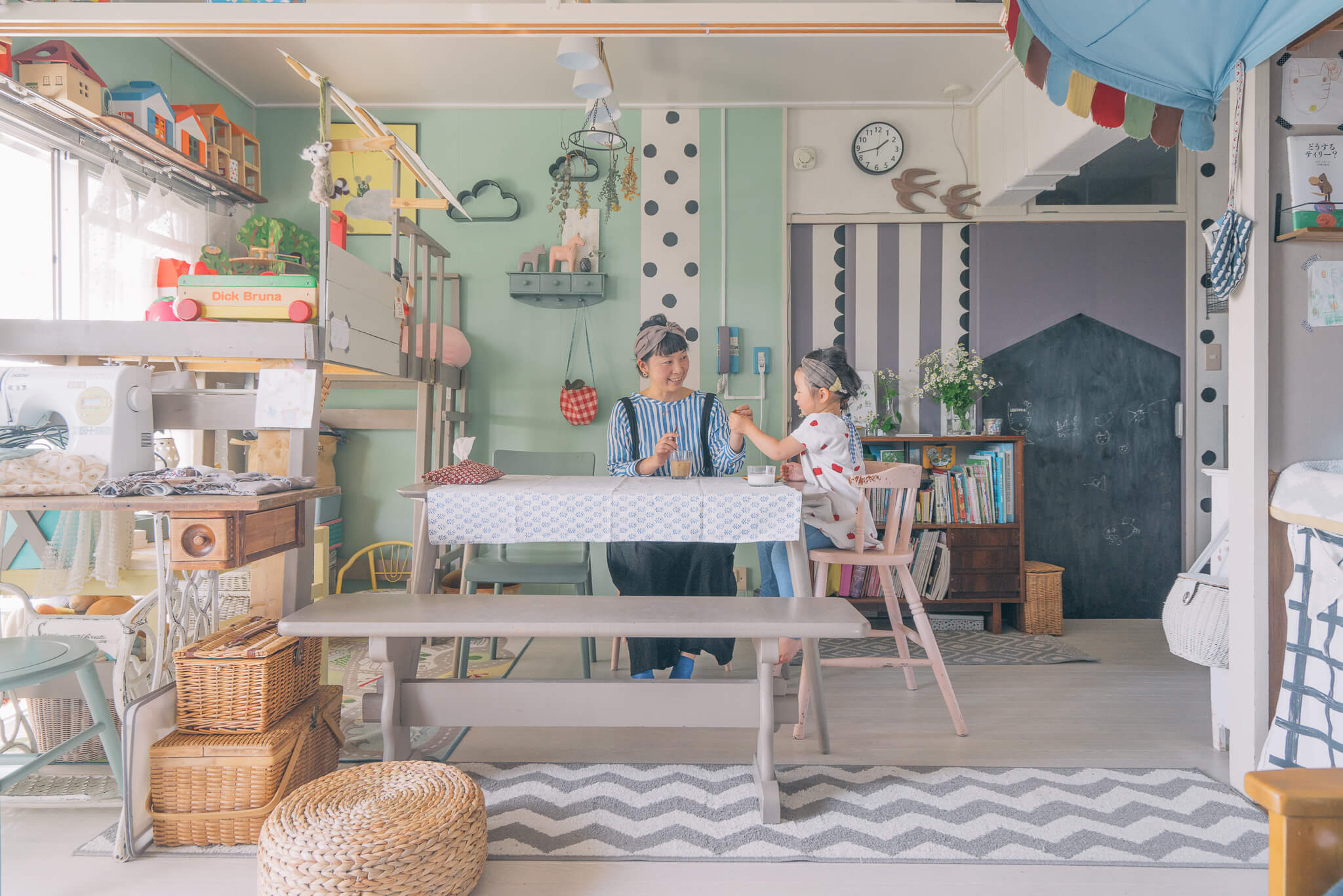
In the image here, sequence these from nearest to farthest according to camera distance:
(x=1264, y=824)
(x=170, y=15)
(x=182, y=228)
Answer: (x=1264, y=824), (x=170, y=15), (x=182, y=228)

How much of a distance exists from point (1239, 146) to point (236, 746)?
10.0ft

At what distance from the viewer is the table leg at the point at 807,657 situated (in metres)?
2.23

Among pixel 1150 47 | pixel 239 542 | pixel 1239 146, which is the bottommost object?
pixel 239 542

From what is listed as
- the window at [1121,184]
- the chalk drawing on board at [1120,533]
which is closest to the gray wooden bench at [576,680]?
the chalk drawing on board at [1120,533]

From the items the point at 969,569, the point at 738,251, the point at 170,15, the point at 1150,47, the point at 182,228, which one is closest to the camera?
the point at 1150,47

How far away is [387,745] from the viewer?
206 centimetres

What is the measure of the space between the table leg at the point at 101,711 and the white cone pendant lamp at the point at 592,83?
8.76ft

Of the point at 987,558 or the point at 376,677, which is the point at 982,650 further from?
the point at 376,677

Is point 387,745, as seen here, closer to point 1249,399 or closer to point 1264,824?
point 1264,824

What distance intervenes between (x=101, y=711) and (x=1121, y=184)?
5031 millimetres

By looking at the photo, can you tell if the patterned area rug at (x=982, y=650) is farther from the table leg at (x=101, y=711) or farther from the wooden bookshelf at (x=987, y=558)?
the table leg at (x=101, y=711)

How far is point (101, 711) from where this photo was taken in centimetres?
185

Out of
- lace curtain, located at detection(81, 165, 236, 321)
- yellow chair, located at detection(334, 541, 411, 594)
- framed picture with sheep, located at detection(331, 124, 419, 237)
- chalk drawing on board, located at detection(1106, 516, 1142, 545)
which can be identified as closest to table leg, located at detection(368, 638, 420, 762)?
lace curtain, located at detection(81, 165, 236, 321)

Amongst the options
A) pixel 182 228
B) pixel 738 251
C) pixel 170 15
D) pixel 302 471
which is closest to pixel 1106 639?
pixel 738 251
